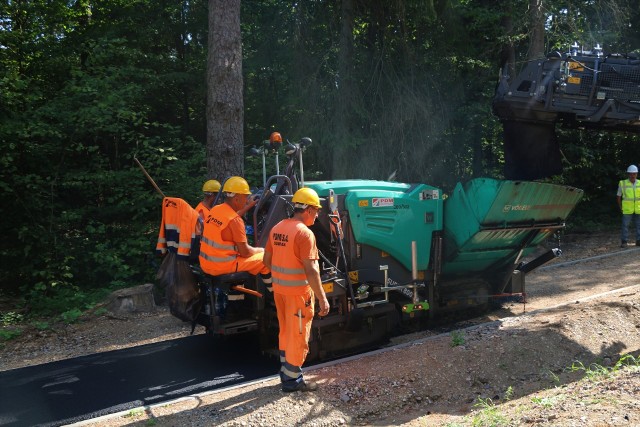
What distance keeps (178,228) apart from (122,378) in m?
1.69

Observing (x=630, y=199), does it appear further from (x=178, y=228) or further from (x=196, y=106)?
(x=178, y=228)

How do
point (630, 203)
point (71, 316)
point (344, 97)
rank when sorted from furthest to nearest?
point (344, 97) → point (630, 203) → point (71, 316)

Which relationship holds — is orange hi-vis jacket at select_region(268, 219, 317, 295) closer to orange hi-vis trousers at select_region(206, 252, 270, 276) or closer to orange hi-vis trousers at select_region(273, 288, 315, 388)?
orange hi-vis trousers at select_region(273, 288, 315, 388)

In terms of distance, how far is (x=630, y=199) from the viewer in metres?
12.9

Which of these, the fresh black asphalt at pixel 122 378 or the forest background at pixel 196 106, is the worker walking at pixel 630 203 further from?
the fresh black asphalt at pixel 122 378

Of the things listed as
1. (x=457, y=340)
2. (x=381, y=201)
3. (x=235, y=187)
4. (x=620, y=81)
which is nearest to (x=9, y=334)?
(x=235, y=187)

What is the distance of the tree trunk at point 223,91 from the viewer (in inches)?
391

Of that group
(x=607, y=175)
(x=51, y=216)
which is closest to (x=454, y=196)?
(x=51, y=216)

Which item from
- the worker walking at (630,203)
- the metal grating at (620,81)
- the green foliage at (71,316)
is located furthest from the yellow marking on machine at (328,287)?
the worker walking at (630,203)

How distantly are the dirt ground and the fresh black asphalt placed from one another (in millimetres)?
389

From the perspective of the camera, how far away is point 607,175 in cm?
1739

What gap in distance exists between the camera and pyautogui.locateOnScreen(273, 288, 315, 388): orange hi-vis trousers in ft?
17.3

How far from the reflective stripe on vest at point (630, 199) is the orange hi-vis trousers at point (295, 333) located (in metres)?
10.1

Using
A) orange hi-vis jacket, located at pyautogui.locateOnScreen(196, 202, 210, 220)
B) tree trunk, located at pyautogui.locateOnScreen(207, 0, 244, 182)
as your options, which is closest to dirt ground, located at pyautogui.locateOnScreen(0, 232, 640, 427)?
orange hi-vis jacket, located at pyautogui.locateOnScreen(196, 202, 210, 220)
